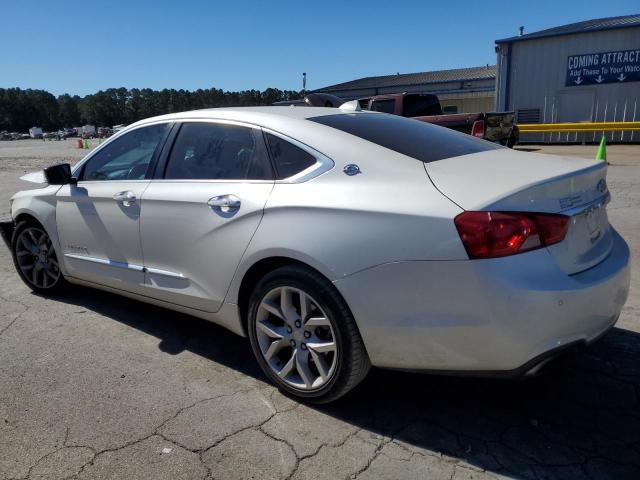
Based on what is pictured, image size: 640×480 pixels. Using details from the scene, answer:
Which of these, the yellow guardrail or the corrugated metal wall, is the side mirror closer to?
the yellow guardrail

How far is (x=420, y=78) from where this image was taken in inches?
1731

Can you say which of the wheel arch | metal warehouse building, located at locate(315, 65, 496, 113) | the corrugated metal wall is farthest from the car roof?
metal warehouse building, located at locate(315, 65, 496, 113)

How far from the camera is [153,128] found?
145 inches

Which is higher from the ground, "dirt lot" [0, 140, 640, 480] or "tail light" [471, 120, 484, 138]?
"tail light" [471, 120, 484, 138]

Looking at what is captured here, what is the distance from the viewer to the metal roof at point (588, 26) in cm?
2058

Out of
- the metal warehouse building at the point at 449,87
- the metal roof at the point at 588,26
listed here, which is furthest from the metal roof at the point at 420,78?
the metal roof at the point at 588,26

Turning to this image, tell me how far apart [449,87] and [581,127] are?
19.1 meters

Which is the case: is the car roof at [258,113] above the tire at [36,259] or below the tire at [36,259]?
above

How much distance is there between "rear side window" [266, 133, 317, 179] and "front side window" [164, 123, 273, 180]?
6 cm

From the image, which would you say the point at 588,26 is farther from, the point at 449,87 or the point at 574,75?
the point at 449,87

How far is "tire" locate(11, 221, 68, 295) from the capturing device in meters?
4.43

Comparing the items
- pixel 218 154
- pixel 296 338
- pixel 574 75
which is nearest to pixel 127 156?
pixel 218 154

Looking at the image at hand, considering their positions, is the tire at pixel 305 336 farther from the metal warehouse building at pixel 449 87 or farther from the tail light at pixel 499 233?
the metal warehouse building at pixel 449 87

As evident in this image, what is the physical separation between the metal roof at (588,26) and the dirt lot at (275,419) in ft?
70.1
